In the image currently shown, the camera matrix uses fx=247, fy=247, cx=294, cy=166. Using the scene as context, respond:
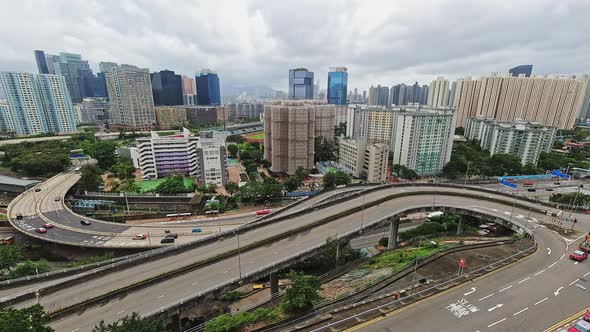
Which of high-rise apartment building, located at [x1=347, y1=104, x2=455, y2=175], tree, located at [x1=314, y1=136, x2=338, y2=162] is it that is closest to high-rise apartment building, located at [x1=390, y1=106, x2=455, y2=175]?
high-rise apartment building, located at [x1=347, y1=104, x2=455, y2=175]

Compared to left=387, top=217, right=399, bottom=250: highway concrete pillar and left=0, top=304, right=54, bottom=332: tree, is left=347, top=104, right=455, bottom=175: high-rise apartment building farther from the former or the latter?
left=0, top=304, right=54, bottom=332: tree

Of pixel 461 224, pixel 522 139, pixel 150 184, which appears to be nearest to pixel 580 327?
pixel 461 224

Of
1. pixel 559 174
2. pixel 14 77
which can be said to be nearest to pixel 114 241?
pixel 559 174

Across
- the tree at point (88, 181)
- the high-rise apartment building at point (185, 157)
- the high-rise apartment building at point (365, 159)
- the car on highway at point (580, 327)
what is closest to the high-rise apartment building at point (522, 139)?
the high-rise apartment building at point (365, 159)

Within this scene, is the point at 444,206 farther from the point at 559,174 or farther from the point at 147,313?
the point at 559,174

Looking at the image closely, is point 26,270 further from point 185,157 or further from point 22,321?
point 185,157

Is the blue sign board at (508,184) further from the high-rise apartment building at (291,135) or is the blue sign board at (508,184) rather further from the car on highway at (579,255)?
the high-rise apartment building at (291,135)
